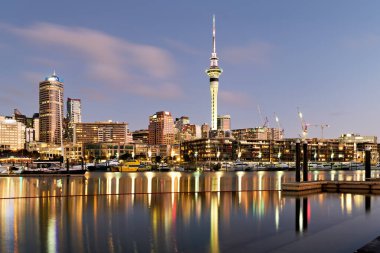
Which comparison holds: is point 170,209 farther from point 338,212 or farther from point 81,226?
point 338,212

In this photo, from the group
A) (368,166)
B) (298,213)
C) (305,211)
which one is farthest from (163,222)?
(368,166)

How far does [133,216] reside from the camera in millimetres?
31656

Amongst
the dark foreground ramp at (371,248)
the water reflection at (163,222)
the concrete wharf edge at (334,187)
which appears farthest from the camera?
the concrete wharf edge at (334,187)

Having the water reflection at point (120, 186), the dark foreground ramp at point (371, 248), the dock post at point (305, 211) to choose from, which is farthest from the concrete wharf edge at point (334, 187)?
the dark foreground ramp at point (371, 248)

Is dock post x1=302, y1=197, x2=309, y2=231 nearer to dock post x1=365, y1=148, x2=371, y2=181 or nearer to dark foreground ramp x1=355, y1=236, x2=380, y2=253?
dark foreground ramp x1=355, y1=236, x2=380, y2=253

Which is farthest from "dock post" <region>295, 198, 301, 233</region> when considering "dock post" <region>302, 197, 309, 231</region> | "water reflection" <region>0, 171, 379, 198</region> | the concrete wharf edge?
"water reflection" <region>0, 171, 379, 198</region>

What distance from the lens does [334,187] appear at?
180 feet

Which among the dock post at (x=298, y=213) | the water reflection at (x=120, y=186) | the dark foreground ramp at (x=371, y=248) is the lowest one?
the water reflection at (x=120, y=186)

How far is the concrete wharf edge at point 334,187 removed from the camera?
5162 cm

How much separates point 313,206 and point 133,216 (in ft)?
56.0

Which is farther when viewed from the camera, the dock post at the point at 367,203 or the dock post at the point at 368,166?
the dock post at the point at 368,166

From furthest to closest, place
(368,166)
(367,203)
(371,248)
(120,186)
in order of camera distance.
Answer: (120,186)
(368,166)
(367,203)
(371,248)

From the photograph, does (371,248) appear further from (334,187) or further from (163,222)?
(334,187)

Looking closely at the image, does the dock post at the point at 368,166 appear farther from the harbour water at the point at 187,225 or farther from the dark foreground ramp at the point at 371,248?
the dark foreground ramp at the point at 371,248
